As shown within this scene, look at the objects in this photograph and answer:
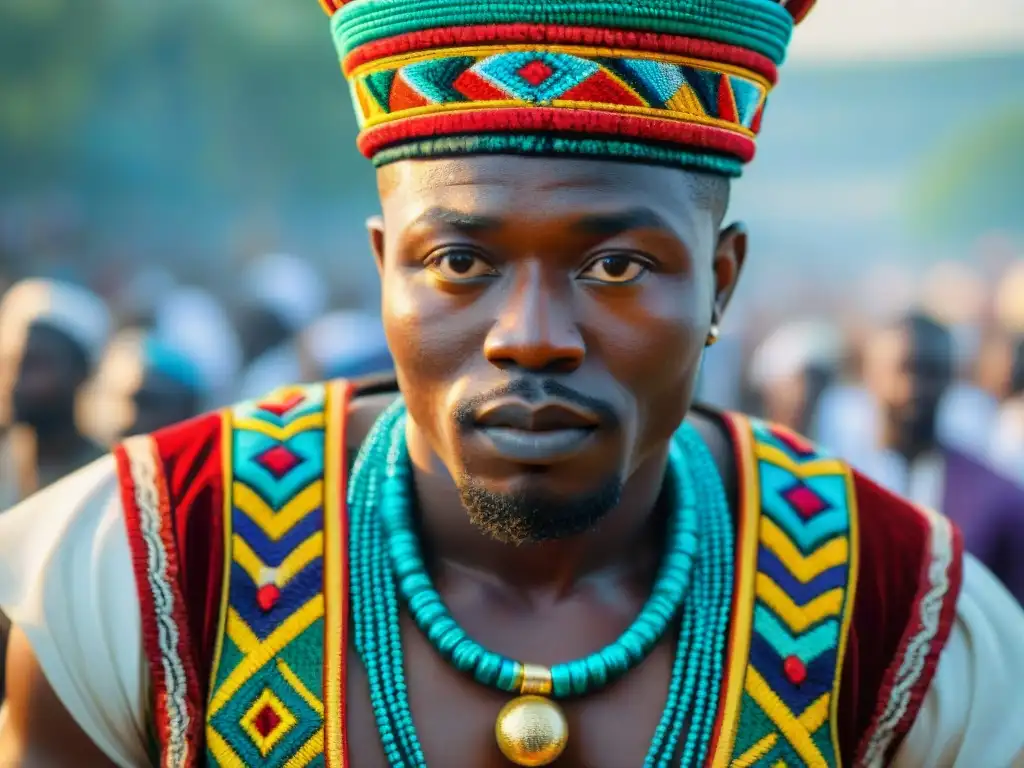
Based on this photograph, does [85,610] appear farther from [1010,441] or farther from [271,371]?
[271,371]

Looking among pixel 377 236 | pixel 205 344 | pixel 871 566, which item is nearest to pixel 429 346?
pixel 377 236

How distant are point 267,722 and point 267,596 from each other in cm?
23

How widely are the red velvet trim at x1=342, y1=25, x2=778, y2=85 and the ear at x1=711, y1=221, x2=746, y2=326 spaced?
14.7 inches

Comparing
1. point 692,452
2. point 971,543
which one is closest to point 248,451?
point 692,452

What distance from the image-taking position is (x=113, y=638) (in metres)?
2.60

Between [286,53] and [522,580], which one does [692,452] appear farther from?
[286,53]

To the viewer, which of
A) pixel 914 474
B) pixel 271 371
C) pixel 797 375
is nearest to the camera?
pixel 914 474

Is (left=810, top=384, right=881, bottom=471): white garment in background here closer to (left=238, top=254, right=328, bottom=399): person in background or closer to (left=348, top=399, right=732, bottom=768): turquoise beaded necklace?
(left=238, top=254, right=328, bottom=399): person in background

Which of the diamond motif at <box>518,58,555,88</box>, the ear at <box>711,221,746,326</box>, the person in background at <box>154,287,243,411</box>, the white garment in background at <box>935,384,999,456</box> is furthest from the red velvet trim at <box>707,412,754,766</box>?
the person in background at <box>154,287,243,411</box>

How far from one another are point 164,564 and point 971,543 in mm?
3759

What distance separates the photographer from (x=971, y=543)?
217 inches

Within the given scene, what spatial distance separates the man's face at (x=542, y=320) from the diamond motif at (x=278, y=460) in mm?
411

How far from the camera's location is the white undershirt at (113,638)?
256 centimetres

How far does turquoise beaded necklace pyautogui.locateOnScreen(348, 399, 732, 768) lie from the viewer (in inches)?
103
